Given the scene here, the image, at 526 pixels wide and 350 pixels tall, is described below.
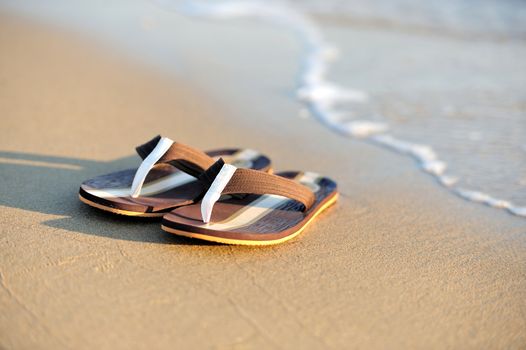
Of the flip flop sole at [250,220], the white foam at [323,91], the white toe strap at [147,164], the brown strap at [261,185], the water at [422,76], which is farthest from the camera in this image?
the water at [422,76]

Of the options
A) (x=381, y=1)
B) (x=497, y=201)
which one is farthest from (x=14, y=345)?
(x=381, y=1)

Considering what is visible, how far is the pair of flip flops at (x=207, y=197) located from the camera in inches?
95.8

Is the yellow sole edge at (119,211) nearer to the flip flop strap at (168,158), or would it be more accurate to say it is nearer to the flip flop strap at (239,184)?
the flip flop strap at (168,158)

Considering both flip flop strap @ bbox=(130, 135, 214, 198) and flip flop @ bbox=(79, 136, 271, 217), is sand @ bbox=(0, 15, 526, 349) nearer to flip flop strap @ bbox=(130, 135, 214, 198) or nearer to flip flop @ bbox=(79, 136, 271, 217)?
flip flop @ bbox=(79, 136, 271, 217)

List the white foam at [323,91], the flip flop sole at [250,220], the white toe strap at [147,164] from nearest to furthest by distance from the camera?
the flip flop sole at [250,220]
the white toe strap at [147,164]
the white foam at [323,91]

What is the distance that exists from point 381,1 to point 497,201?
519 cm

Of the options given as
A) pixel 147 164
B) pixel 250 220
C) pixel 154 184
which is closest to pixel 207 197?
pixel 250 220

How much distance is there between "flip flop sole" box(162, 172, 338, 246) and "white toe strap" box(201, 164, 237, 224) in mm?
43

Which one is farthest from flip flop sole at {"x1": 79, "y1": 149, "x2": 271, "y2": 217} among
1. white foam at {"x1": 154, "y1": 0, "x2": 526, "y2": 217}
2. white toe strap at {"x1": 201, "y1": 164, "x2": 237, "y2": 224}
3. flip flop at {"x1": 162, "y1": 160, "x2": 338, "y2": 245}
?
white foam at {"x1": 154, "y1": 0, "x2": 526, "y2": 217}

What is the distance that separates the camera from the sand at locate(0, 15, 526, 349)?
6.48ft

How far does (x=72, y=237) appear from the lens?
243 cm

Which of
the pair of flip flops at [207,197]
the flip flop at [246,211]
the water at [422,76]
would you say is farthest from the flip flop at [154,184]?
the water at [422,76]

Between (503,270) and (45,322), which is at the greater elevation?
(503,270)

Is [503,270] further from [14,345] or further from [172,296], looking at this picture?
Result: [14,345]
